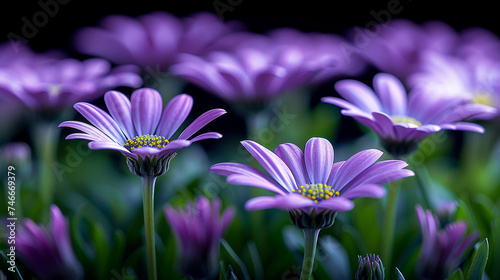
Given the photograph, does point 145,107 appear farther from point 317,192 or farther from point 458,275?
point 458,275

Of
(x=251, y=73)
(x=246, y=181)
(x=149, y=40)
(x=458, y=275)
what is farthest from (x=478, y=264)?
(x=149, y=40)

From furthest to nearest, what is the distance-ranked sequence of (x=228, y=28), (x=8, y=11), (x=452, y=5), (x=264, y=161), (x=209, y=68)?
(x=452, y=5), (x=8, y=11), (x=228, y=28), (x=209, y=68), (x=264, y=161)

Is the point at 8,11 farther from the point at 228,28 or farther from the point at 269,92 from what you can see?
the point at 269,92

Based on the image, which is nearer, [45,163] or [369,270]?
[369,270]

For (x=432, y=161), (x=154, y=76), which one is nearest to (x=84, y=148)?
(x=154, y=76)

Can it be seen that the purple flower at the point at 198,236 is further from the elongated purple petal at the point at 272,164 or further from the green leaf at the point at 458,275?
the green leaf at the point at 458,275

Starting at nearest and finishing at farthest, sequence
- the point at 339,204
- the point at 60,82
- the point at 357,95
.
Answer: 1. the point at 339,204
2. the point at 357,95
3. the point at 60,82
